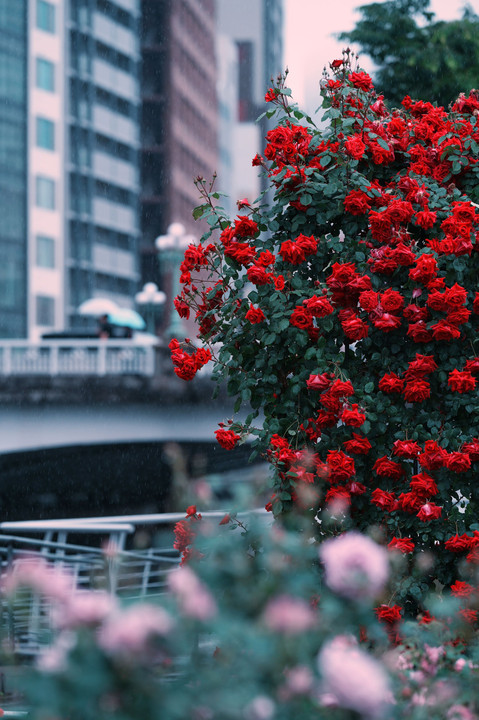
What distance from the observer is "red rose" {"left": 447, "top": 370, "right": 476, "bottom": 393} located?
13.3ft

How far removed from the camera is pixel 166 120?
69.5 meters

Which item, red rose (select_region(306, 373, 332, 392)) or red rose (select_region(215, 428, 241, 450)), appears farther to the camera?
red rose (select_region(215, 428, 241, 450))

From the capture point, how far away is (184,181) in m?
72.1

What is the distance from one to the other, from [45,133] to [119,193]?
8.82 meters

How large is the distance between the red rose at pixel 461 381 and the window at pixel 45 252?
54.6 meters

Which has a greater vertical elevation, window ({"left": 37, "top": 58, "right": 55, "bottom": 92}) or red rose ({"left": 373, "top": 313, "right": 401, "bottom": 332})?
window ({"left": 37, "top": 58, "right": 55, "bottom": 92})

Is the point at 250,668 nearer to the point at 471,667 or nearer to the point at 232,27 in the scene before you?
the point at 471,667

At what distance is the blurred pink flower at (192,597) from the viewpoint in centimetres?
162

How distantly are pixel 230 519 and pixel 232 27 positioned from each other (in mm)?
87262

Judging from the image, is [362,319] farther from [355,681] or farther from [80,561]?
[355,681]

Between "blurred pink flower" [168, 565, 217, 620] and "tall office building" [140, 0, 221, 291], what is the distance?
65.1 m

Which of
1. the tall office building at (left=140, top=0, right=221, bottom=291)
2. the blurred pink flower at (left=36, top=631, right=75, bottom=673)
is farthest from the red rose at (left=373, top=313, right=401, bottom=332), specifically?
the tall office building at (left=140, top=0, right=221, bottom=291)

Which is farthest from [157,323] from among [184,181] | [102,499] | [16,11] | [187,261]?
[187,261]

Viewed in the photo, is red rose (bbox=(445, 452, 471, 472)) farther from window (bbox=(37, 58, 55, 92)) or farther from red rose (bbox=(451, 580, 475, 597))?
window (bbox=(37, 58, 55, 92))
